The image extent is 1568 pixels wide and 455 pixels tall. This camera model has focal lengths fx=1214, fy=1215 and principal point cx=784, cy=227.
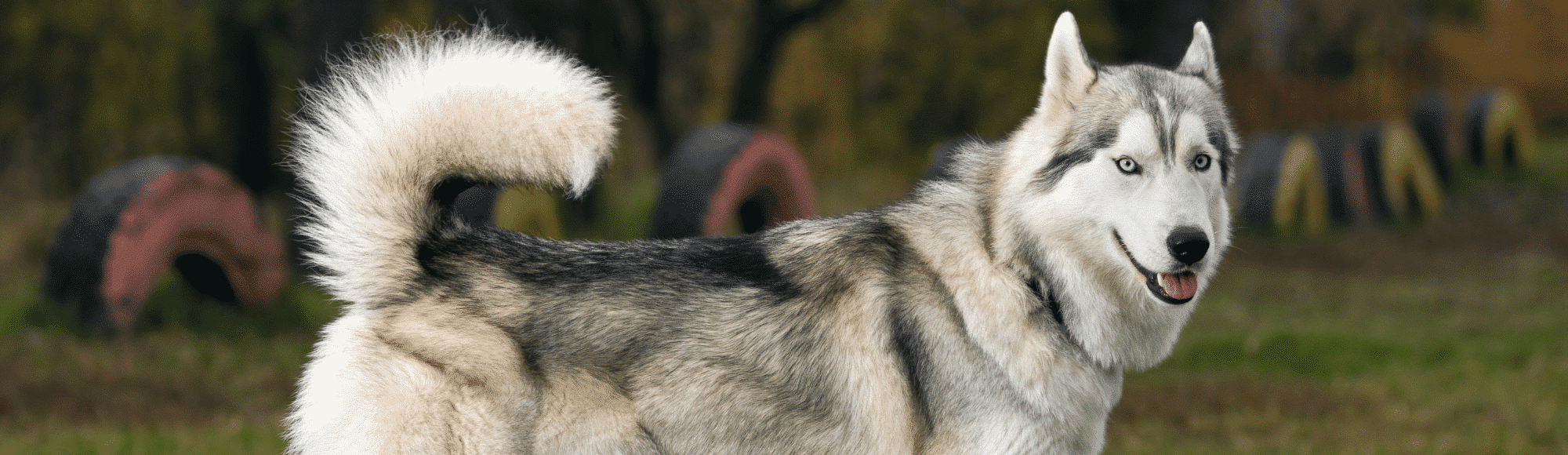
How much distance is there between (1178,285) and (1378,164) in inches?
579

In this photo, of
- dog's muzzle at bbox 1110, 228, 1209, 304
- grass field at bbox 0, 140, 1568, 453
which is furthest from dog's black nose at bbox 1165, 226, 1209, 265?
grass field at bbox 0, 140, 1568, 453

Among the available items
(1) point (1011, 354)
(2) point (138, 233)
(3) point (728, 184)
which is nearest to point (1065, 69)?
(1) point (1011, 354)

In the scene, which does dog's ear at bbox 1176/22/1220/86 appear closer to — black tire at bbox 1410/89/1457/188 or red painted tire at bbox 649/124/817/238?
red painted tire at bbox 649/124/817/238

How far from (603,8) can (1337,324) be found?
29.6ft

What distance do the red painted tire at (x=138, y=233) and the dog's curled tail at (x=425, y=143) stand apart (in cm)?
511

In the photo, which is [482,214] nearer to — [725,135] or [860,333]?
[725,135]

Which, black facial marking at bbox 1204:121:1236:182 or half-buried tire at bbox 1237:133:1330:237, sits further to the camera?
half-buried tire at bbox 1237:133:1330:237

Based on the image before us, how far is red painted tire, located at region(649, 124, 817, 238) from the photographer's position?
8430 mm

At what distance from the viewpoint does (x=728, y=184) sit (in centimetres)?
852

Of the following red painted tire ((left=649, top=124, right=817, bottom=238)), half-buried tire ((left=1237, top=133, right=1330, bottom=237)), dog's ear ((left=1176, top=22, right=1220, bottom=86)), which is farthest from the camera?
half-buried tire ((left=1237, top=133, right=1330, bottom=237))

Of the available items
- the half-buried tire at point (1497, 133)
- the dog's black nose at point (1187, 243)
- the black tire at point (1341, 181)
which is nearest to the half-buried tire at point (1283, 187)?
the black tire at point (1341, 181)

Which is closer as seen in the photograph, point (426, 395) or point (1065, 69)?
point (426, 395)

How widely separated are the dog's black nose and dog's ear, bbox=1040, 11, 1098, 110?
20.9 inches

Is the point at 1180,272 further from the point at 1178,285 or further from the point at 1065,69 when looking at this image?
the point at 1065,69
